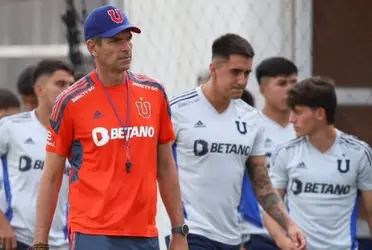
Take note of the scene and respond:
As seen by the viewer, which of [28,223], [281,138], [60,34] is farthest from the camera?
[60,34]

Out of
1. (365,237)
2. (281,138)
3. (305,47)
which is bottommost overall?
(365,237)

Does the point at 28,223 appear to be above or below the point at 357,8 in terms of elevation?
below

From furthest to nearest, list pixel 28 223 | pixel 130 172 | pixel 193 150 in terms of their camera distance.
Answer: pixel 28 223 < pixel 193 150 < pixel 130 172

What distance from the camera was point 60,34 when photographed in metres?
12.3

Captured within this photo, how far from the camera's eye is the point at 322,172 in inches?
299

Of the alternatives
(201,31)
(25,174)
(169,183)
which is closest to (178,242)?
(169,183)

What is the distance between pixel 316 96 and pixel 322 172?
505mm

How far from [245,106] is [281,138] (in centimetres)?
144

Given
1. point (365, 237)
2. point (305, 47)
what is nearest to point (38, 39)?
point (305, 47)

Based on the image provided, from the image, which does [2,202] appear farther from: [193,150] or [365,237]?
[365,237]

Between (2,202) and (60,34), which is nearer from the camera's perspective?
(2,202)

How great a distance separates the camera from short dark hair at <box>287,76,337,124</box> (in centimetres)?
767

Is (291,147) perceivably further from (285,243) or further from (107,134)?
(107,134)

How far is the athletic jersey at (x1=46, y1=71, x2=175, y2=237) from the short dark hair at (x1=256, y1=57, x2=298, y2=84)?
3.12 metres
